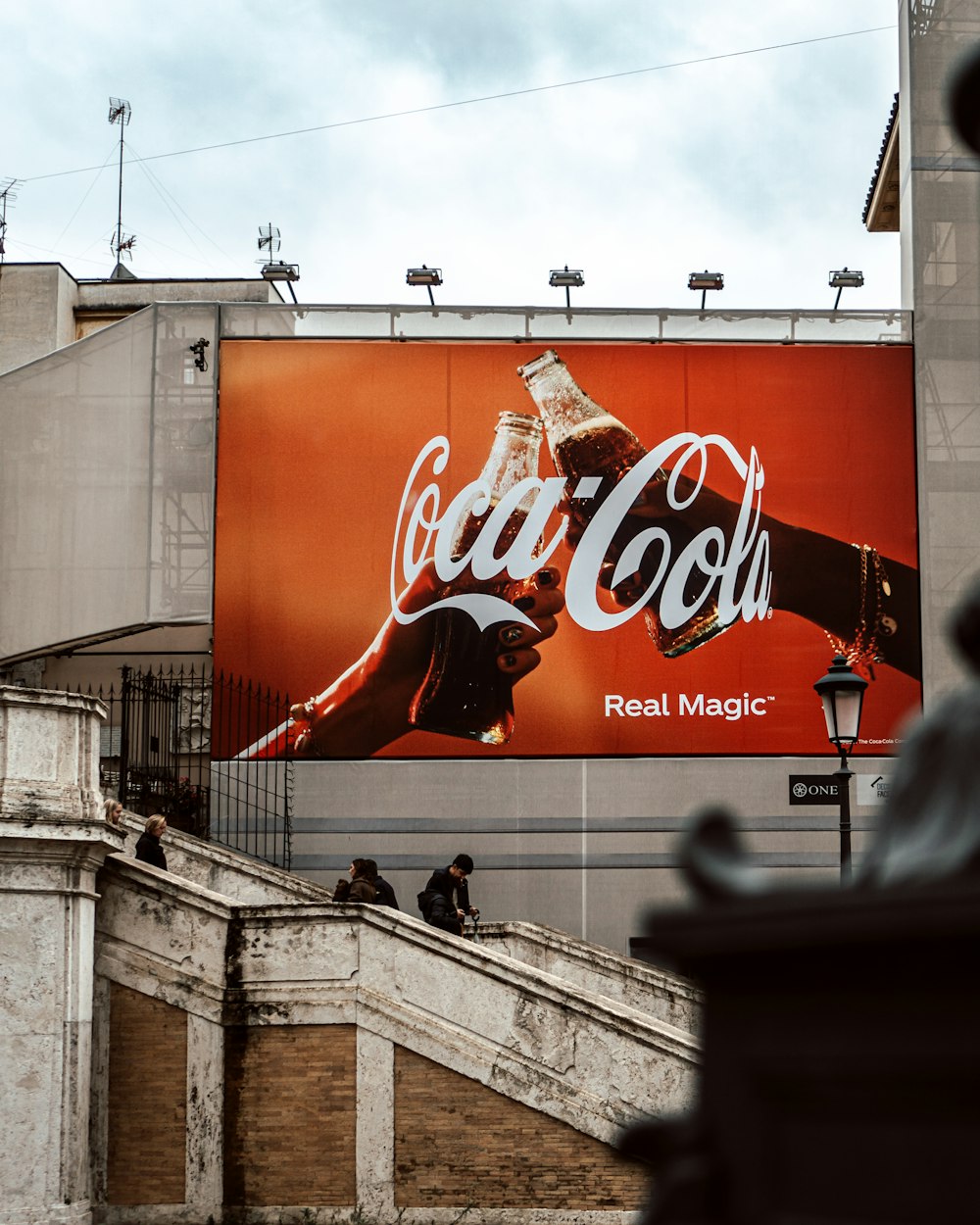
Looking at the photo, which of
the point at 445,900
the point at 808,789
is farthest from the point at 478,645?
the point at 445,900

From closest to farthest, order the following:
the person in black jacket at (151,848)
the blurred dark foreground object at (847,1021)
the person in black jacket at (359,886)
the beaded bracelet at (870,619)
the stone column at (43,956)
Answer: the blurred dark foreground object at (847,1021) < the stone column at (43,956) < the person in black jacket at (359,886) < the person in black jacket at (151,848) < the beaded bracelet at (870,619)

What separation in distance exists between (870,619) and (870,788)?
2.49m

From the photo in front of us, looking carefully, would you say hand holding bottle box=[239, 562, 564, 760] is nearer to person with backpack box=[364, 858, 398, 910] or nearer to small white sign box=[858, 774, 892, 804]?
small white sign box=[858, 774, 892, 804]

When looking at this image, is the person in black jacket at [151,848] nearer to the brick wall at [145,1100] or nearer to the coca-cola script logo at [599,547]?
the brick wall at [145,1100]

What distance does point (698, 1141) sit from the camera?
1821 mm

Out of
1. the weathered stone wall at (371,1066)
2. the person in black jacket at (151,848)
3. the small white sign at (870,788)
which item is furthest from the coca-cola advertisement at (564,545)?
the weathered stone wall at (371,1066)

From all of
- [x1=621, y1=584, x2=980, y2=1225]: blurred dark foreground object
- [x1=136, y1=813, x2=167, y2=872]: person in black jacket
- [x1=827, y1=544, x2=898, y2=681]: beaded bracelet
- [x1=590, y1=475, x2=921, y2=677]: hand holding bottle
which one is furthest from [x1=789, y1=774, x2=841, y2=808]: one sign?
[x1=621, y1=584, x2=980, y2=1225]: blurred dark foreground object

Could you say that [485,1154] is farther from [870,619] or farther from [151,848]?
[870,619]

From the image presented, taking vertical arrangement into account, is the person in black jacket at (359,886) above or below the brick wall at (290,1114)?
above

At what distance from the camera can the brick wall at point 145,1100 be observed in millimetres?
14883

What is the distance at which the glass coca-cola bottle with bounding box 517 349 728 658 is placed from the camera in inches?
1032

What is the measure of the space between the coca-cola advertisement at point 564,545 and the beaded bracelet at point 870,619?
32mm

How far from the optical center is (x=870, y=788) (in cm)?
2550

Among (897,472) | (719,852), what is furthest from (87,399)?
(719,852)
